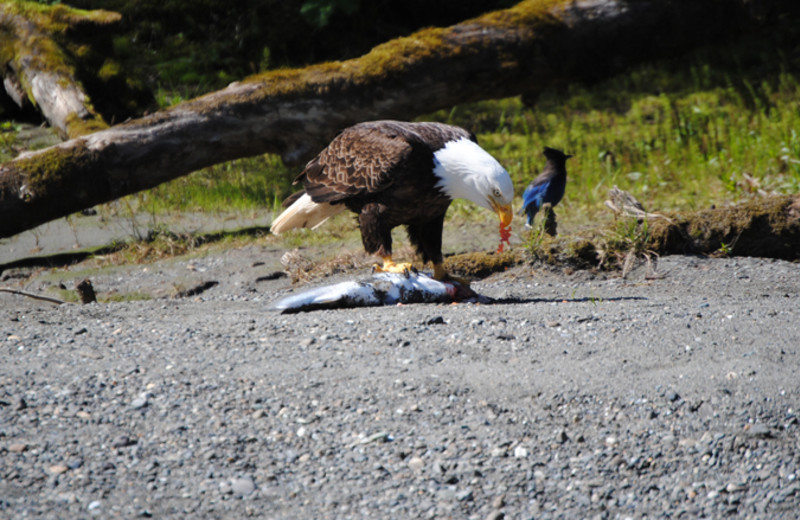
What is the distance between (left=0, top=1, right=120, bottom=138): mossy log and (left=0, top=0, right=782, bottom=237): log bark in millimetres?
1045

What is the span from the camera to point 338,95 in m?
8.05

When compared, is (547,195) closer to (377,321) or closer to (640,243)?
(640,243)

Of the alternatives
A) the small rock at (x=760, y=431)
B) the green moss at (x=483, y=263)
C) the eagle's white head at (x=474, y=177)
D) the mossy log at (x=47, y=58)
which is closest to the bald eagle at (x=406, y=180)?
the eagle's white head at (x=474, y=177)

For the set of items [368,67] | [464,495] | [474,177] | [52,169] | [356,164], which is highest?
[368,67]

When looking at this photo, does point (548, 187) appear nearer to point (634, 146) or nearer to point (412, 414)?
point (634, 146)

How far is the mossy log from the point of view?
8375 millimetres

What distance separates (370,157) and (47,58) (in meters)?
4.95

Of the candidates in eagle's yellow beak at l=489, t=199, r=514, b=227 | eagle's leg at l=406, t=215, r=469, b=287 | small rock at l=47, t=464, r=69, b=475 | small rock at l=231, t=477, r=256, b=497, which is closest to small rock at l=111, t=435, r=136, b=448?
small rock at l=47, t=464, r=69, b=475

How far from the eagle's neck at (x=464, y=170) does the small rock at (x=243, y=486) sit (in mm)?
2467

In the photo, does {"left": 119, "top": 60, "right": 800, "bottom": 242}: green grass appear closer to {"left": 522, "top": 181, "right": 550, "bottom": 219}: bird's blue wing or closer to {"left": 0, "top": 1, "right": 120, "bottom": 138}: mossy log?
{"left": 522, "top": 181, "right": 550, "bottom": 219}: bird's blue wing

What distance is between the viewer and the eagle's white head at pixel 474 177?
15.9 feet

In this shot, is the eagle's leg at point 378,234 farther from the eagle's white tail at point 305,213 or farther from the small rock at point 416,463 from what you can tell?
the small rock at point 416,463

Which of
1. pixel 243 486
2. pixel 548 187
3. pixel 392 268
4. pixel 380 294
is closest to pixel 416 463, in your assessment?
pixel 243 486

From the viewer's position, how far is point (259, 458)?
3.08 meters
